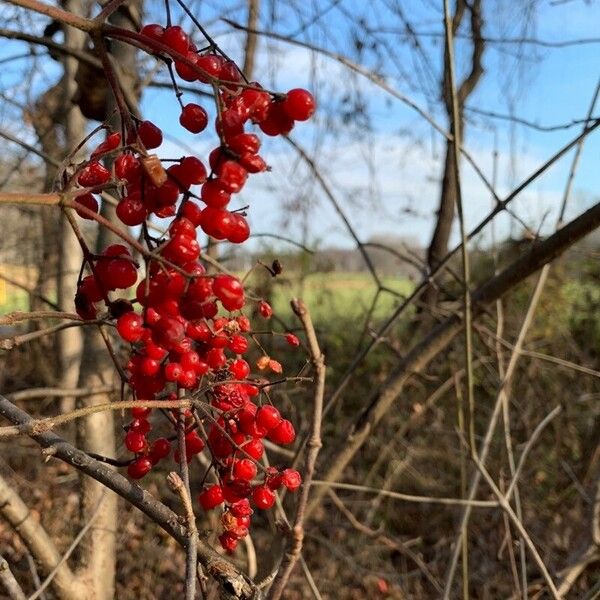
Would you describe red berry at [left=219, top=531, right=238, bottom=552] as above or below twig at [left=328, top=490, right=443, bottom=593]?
above

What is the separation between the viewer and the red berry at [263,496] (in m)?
0.70

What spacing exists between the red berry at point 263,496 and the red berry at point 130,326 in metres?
0.24

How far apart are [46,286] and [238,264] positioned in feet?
6.32

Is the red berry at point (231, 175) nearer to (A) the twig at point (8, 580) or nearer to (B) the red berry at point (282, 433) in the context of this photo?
(B) the red berry at point (282, 433)

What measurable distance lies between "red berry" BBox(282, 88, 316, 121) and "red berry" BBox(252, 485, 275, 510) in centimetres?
38

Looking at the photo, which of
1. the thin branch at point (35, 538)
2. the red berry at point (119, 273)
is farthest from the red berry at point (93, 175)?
the thin branch at point (35, 538)

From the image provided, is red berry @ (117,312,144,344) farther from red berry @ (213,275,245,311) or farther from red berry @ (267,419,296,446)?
red berry @ (267,419,296,446)

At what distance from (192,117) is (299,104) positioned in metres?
0.11

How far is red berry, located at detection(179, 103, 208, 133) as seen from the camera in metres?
0.61

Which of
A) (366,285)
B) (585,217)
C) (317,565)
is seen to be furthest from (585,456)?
(585,217)

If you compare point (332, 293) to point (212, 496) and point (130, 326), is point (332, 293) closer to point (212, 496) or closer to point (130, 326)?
point (212, 496)

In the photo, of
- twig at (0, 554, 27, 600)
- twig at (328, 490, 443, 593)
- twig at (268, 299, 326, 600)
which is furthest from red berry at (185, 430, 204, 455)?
twig at (328, 490, 443, 593)

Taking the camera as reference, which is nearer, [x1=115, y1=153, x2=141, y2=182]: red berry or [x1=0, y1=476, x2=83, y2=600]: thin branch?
[x1=115, y1=153, x2=141, y2=182]: red berry

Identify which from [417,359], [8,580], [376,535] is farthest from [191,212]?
[376,535]
